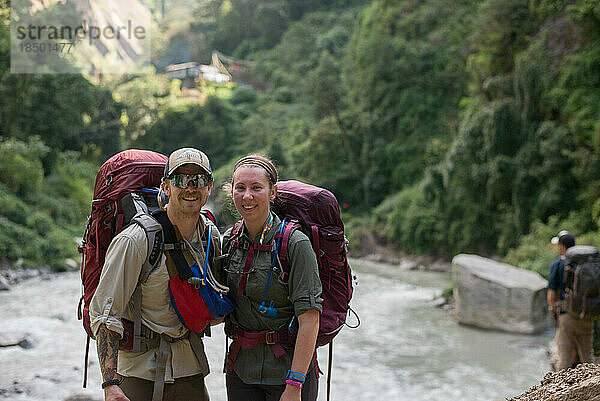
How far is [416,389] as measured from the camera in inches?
275

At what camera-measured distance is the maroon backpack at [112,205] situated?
2236mm

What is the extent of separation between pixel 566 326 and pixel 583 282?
512 millimetres

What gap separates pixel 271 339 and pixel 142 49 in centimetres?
5593

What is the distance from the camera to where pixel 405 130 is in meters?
24.1

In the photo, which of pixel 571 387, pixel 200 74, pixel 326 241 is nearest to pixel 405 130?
pixel 571 387

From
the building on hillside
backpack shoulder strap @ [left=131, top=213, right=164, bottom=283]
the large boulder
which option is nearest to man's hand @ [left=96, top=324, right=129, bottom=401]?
backpack shoulder strap @ [left=131, top=213, right=164, bottom=283]

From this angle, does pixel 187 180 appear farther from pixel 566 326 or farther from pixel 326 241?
pixel 566 326

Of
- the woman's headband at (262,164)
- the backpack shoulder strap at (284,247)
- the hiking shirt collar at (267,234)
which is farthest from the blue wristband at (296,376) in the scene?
the woman's headband at (262,164)

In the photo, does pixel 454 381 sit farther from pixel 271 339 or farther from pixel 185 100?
pixel 185 100

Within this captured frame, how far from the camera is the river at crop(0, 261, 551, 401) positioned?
6816mm

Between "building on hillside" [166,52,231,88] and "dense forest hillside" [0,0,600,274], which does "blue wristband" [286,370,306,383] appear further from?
"building on hillside" [166,52,231,88]

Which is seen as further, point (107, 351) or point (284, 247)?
point (284, 247)

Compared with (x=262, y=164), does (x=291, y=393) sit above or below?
below

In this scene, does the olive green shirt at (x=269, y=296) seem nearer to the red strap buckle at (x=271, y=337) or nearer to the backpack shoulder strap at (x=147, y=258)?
the red strap buckle at (x=271, y=337)
